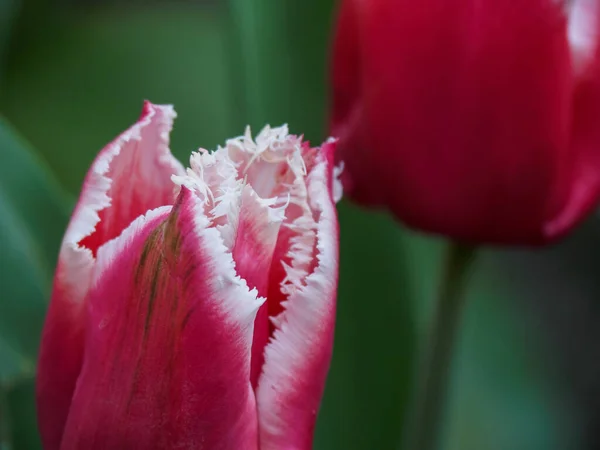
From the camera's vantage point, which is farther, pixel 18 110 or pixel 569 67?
pixel 18 110

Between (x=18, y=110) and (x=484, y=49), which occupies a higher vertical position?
(x=18, y=110)

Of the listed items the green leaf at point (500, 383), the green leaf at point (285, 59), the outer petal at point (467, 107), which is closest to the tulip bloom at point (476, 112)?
the outer petal at point (467, 107)

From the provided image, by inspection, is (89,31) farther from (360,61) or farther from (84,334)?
(84,334)

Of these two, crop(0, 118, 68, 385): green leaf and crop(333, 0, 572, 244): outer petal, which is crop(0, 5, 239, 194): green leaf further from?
crop(333, 0, 572, 244): outer petal

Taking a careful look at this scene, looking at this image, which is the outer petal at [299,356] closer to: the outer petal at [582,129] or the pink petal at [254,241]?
the pink petal at [254,241]

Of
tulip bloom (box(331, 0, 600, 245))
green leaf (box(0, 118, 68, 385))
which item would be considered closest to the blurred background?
green leaf (box(0, 118, 68, 385))

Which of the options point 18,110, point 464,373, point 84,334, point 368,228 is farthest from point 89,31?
point 84,334

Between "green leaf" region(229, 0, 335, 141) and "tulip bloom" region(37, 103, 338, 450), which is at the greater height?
"green leaf" region(229, 0, 335, 141)
